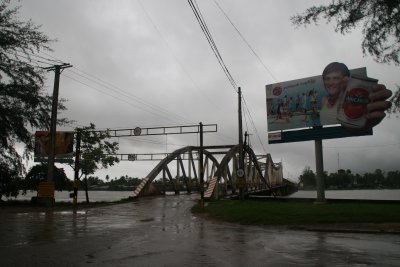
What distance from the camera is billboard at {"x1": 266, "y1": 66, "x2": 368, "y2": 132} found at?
3175 cm

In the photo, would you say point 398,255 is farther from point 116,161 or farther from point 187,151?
point 187,151

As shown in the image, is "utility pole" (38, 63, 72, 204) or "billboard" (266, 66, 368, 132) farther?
"billboard" (266, 66, 368, 132)

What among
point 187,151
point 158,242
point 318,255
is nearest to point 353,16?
point 318,255

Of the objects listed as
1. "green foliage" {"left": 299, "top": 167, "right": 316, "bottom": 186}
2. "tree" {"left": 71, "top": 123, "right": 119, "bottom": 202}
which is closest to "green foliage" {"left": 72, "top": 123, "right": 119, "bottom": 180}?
"tree" {"left": 71, "top": 123, "right": 119, "bottom": 202}

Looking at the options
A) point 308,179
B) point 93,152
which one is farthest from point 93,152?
point 308,179

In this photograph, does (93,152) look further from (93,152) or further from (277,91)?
(277,91)

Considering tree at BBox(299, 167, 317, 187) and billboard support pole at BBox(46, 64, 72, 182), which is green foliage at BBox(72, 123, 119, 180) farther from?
tree at BBox(299, 167, 317, 187)

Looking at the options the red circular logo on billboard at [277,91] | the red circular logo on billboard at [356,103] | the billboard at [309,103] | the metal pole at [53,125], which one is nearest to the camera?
the metal pole at [53,125]

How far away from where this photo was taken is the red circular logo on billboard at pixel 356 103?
102 ft

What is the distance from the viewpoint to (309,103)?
1339 inches

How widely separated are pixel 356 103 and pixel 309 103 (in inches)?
152

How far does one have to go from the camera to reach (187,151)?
175 feet

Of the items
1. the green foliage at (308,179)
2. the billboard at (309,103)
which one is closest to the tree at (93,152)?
the billboard at (309,103)

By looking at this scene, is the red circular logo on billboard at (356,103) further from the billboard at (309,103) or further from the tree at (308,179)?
the tree at (308,179)
